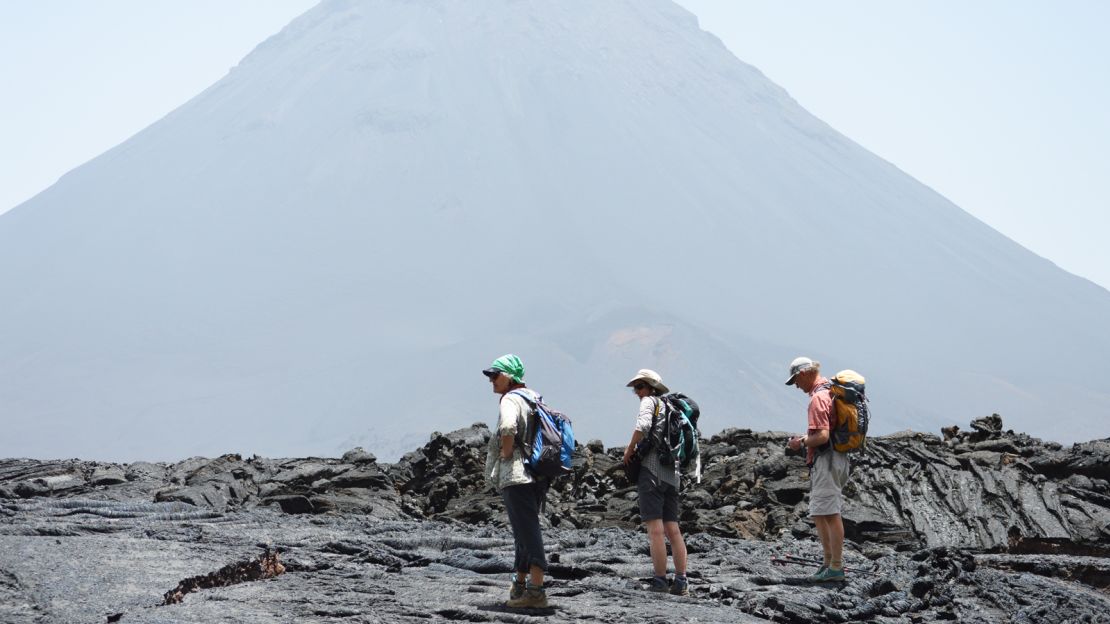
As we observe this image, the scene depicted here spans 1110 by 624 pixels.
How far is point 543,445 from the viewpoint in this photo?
413 inches

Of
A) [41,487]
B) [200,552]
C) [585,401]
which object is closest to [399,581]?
[200,552]

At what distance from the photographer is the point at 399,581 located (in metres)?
12.5

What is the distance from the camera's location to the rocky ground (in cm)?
1110

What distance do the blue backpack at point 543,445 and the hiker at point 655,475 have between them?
70 cm

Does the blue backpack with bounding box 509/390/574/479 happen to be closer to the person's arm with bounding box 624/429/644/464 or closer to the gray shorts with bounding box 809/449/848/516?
the person's arm with bounding box 624/429/644/464

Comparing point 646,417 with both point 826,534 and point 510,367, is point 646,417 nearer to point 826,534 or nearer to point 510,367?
point 510,367

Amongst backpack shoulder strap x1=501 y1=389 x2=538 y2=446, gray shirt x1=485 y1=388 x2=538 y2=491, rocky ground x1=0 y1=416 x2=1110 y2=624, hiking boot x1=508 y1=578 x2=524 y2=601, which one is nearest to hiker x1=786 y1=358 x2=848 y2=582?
rocky ground x1=0 y1=416 x2=1110 y2=624

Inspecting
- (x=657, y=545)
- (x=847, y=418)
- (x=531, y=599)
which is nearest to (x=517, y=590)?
(x=531, y=599)

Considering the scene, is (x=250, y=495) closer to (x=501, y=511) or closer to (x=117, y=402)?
(x=501, y=511)

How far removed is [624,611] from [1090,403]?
677 ft

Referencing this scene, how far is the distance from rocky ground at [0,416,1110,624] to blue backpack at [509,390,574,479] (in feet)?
3.99

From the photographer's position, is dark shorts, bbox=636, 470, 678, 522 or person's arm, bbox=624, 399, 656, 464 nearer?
person's arm, bbox=624, 399, 656, 464

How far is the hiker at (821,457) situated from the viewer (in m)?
11.7

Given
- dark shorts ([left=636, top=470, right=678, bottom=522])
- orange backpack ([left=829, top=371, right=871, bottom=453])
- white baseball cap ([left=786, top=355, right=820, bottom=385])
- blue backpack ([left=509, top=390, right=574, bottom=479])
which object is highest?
white baseball cap ([left=786, top=355, right=820, bottom=385])
